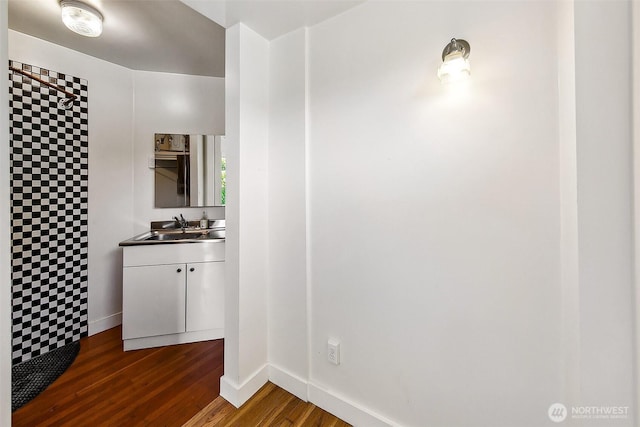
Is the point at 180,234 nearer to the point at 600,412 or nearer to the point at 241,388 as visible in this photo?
the point at 241,388


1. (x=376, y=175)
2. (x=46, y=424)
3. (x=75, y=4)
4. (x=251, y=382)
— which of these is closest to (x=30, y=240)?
(x=46, y=424)

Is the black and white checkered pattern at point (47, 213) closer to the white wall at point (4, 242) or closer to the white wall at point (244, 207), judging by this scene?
the white wall at point (4, 242)

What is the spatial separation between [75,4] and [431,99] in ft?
7.10

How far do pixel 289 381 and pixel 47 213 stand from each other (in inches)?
87.6

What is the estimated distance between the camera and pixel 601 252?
0.78 meters

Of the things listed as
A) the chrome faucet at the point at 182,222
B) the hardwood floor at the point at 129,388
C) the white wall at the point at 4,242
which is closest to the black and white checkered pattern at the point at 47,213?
the hardwood floor at the point at 129,388

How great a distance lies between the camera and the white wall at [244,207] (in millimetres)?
1514

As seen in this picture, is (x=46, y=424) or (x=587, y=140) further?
(x=46, y=424)

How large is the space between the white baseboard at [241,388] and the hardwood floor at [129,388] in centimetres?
11

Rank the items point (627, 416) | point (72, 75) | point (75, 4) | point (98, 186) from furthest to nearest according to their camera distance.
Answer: point (98, 186), point (72, 75), point (75, 4), point (627, 416)

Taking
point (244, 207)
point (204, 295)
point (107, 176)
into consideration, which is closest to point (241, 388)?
point (204, 295)

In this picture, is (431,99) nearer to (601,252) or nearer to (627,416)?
(601,252)

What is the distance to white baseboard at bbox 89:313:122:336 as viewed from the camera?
224 centimetres

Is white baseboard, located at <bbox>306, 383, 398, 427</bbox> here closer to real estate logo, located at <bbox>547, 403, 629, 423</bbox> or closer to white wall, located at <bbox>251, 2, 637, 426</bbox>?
white wall, located at <bbox>251, 2, 637, 426</bbox>
